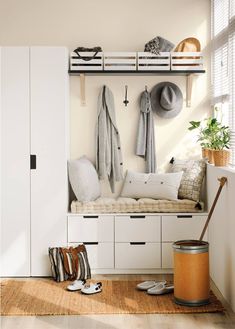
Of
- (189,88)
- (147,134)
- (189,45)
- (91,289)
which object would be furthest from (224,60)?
(91,289)

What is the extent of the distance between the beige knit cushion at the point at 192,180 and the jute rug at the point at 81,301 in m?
1.07

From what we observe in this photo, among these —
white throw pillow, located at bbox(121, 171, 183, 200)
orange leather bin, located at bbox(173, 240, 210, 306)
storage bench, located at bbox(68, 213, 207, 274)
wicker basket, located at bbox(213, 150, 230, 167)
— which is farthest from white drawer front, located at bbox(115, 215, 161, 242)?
orange leather bin, located at bbox(173, 240, 210, 306)

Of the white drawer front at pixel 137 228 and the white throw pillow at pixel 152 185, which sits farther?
the white throw pillow at pixel 152 185

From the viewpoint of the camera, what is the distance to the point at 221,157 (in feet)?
16.8

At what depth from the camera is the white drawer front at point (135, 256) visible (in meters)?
5.68

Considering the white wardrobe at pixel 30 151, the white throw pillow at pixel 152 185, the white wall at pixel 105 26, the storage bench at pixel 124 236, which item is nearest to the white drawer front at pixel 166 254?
the storage bench at pixel 124 236

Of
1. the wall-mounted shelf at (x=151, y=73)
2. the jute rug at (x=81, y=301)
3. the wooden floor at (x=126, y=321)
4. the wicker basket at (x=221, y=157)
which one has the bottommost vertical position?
the wooden floor at (x=126, y=321)

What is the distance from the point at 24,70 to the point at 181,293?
250cm

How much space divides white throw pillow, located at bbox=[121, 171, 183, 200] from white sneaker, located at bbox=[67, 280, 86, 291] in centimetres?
113

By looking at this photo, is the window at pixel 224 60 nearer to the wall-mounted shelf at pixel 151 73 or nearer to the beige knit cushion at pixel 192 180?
the wall-mounted shelf at pixel 151 73

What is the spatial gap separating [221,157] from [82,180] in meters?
1.37

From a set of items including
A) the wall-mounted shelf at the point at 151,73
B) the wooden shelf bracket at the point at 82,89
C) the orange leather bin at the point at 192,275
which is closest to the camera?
the orange leather bin at the point at 192,275

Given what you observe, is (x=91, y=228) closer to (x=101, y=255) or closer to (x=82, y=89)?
(x=101, y=255)

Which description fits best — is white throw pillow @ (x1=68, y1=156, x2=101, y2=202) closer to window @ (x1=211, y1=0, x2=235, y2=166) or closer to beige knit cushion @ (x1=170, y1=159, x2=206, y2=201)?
beige knit cushion @ (x1=170, y1=159, x2=206, y2=201)
